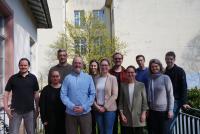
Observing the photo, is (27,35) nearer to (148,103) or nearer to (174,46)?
(148,103)

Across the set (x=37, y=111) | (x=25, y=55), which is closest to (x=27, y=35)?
(x=25, y=55)

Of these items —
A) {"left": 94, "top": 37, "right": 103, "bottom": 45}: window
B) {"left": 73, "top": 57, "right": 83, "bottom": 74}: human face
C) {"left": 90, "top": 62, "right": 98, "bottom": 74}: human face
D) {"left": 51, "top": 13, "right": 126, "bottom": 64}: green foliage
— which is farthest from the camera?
{"left": 94, "top": 37, "right": 103, "bottom": 45}: window

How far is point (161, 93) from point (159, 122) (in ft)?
1.84

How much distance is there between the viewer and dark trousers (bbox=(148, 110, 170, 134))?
6.96 meters

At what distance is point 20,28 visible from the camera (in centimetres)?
1049

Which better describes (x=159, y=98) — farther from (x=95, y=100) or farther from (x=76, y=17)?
(x=76, y=17)

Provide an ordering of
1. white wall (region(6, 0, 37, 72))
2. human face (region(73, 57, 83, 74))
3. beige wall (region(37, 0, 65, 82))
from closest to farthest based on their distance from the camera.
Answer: human face (region(73, 57, 83, 74)), white wall (region(6, 0, 37, 72)), beige wall (region(37, 0, 65, 82))

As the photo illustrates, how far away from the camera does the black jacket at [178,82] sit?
728 centimetres

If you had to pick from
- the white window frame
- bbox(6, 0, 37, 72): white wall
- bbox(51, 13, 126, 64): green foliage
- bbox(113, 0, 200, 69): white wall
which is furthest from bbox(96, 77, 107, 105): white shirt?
the white window frame

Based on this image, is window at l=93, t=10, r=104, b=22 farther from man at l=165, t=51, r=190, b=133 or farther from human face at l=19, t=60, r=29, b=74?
human face at l=19, t=60, r=29, b=74

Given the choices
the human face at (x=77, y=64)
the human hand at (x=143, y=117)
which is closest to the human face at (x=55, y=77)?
the human face at (x=77, y=64)

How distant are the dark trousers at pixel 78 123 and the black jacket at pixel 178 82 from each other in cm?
180

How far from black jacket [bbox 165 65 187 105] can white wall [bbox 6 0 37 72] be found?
13.4 feet

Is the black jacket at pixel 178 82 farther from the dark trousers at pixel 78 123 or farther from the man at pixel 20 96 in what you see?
the man at pixel 20 96
